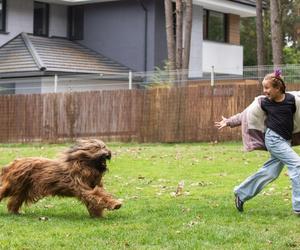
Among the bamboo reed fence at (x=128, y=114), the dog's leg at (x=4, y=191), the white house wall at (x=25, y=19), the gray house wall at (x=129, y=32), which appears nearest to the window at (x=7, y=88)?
the bamboo reed fence at (x=128, y=114)

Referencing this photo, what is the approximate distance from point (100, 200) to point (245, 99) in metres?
14.7

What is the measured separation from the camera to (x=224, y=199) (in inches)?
402

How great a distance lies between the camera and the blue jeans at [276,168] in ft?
28.4

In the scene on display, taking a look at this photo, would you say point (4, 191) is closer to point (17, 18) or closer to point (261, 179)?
point (261, 179)

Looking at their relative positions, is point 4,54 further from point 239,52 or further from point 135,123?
point 239,52

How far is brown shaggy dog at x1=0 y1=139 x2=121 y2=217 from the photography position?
332 inches

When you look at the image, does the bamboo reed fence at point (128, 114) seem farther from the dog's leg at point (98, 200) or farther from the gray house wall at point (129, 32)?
the dog's leg at point (98, 200)

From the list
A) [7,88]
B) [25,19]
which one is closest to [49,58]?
[7,88]

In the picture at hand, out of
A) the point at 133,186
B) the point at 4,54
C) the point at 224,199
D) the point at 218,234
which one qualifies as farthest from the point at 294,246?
the point at 4,54

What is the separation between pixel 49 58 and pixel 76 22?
4619 millimetres

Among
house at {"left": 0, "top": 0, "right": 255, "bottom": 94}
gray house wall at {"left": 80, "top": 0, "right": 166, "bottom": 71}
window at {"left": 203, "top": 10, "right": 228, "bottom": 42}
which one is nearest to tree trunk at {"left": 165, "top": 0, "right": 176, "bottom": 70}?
house at {"left": 0, "top": 0, "right": 255, "bottom": 94}

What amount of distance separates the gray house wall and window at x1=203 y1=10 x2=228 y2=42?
3717 mm

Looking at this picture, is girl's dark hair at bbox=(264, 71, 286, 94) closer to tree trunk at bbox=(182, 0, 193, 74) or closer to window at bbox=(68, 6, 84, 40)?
tree trunk at bbox=(182, 0, 193, 74)

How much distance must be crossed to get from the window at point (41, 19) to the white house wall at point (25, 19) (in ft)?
0.61
